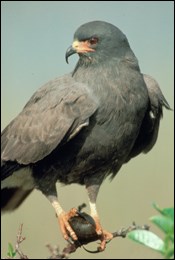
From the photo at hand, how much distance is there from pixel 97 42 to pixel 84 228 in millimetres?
1312

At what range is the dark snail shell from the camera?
2584 mm

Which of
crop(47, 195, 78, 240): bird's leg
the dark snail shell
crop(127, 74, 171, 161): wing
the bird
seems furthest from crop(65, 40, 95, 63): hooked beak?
the dark snail shell

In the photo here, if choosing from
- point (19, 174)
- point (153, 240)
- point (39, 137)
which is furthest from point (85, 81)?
point (153, 240)

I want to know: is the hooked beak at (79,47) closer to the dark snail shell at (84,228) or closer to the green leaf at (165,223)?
the dark snail shell at (84,228)

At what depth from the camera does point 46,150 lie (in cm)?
323

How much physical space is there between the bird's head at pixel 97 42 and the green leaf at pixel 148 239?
236 centimetres

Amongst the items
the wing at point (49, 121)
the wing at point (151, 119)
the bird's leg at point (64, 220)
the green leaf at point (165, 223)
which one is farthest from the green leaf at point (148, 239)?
the wing at point (151, 119)

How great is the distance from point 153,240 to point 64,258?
1.27 feet

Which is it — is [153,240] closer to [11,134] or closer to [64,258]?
[64,258]

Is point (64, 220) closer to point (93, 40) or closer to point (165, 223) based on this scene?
point (93, 40)

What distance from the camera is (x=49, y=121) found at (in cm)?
326

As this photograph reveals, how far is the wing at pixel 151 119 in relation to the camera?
3566 mm

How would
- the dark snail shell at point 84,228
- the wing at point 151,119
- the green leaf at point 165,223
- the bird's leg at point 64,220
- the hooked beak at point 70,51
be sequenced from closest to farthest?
the green leaf at point 165,223
the dark snail shell at point 84,228
the bird's leg at point 64,220
the hooked beak at point 70,51
the wing at point 151,119

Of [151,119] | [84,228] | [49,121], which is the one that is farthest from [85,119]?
[84,228]
